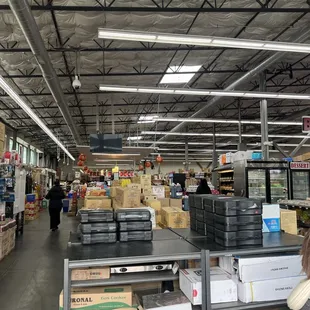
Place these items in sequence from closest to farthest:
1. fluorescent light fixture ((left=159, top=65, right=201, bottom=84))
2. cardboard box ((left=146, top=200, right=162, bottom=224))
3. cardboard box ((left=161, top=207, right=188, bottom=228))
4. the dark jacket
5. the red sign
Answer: cardboard box ((left=161, top=207, right=188, bottom=228))
cardboard box ((left=146, top=200, right=162, bottom=224))
the red sign
fluorescent light fixture ((left=159, top=65, right=201, bottom=84))
the dark jacket

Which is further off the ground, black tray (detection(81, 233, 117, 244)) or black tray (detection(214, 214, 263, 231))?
black tray (detection(214, 214, 263, 231))

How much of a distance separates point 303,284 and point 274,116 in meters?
15.7

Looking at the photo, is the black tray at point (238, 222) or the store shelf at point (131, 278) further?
the black tray at point (238, 222)

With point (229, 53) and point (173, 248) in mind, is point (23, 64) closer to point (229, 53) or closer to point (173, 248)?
point (229, 53)

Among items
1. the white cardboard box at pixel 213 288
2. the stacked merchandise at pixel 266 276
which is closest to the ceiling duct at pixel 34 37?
the white cardboard box at pixel 213 288

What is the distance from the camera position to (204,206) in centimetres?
293

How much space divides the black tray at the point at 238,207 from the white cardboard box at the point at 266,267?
1.26ft

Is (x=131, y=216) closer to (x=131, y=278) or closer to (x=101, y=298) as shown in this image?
(x=131, y=278)

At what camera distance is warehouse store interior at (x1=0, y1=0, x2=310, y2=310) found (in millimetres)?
2320

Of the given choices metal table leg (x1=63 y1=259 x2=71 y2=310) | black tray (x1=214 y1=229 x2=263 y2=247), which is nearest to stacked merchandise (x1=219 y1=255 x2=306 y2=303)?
black tray (x1=214 y1=229 x2=263 y2=247)

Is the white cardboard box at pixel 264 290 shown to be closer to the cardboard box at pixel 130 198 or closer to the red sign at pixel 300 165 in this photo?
the cardboard box at pixel 130 198

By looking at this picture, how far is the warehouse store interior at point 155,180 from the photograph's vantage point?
2320 millimetres

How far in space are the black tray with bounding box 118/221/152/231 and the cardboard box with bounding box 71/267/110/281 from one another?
458 mm

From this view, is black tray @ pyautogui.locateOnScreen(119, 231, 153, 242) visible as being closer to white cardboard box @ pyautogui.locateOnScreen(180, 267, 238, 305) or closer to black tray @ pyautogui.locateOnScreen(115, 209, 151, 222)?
black tray @ pyautogui.locateOnScreen(115, 209, 151, 222)
